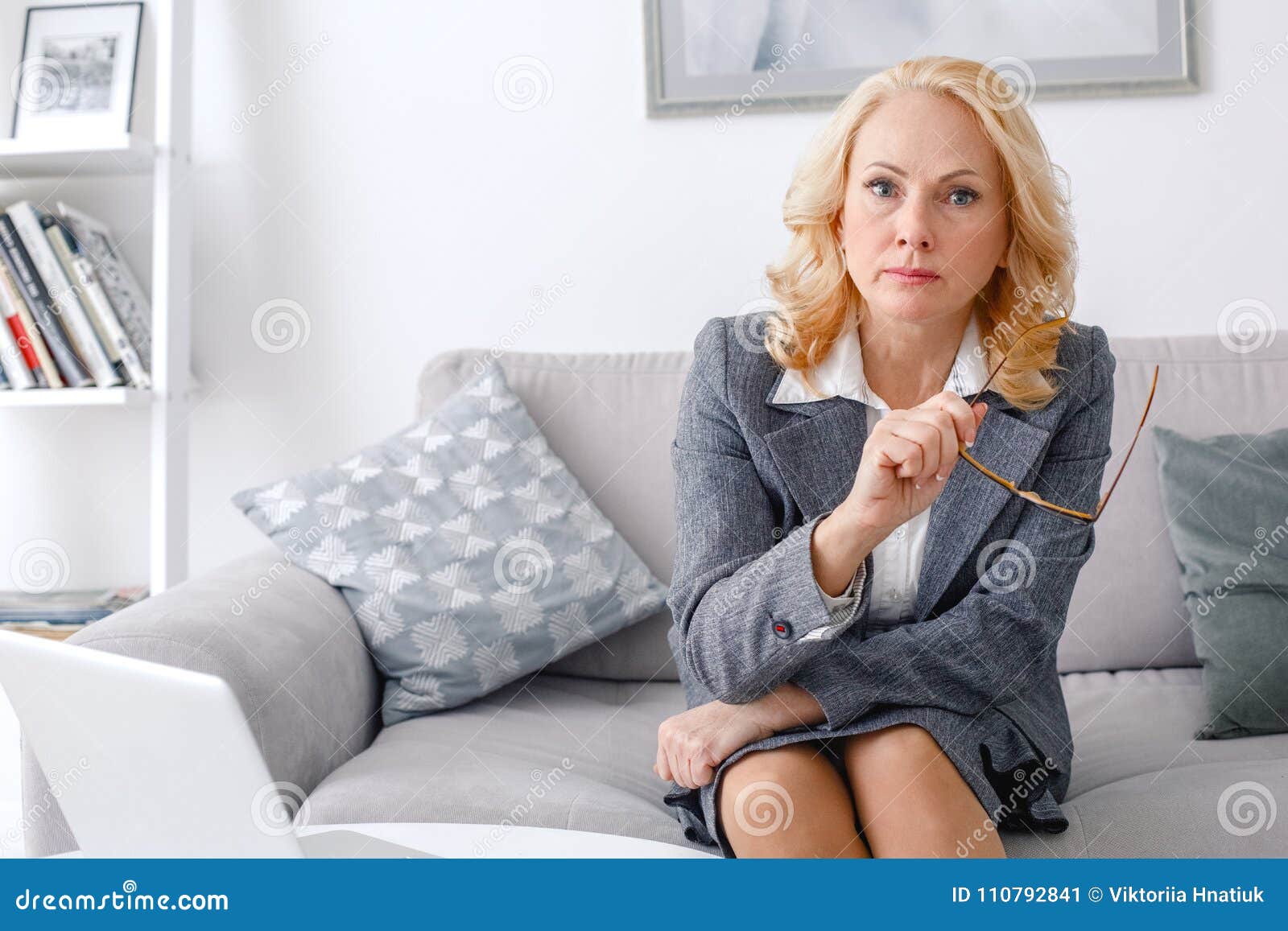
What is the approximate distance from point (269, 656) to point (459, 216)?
3.60 ft

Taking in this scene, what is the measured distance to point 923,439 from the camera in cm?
93

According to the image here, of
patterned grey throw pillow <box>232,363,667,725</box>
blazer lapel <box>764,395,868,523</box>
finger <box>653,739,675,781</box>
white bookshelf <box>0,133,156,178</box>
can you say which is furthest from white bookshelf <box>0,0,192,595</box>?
blazer lapel <box>764,395,868,523</box>

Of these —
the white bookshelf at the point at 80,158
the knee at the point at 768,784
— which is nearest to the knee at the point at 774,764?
the knee at the point at 768,784

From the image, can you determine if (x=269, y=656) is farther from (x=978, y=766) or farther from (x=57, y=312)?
(x=57, y=312)

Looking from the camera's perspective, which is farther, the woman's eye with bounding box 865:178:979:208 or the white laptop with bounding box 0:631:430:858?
the woman's eye with bounding box 865:178:979:208

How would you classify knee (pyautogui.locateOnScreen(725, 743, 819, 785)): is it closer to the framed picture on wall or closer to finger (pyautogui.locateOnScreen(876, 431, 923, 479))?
finger (pyautogui.locateOnScreen(876, 431, 923, 479))

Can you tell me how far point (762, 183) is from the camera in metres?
2.08

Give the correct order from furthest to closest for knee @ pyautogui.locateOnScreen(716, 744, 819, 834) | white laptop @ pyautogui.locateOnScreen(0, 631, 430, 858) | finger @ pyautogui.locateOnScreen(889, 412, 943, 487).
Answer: knee @ pyautogui.locateOnScreen(716, 744, 819, 834) < finger @ pyautogui.locateOnScreen(889, 412, 943, 487) < white laptop @ pyautogui.locateOnScreen(0, 631, 430, 858)

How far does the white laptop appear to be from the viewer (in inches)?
24.0

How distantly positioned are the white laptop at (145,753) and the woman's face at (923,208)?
0.81 metres

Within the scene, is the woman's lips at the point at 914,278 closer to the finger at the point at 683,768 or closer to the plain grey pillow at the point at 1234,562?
the finger at the point at 683,768

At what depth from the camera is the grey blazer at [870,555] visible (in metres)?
1.10

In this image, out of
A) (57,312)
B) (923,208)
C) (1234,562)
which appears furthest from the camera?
(57,312)

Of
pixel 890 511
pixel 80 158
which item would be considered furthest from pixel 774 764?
pixel 80 158
